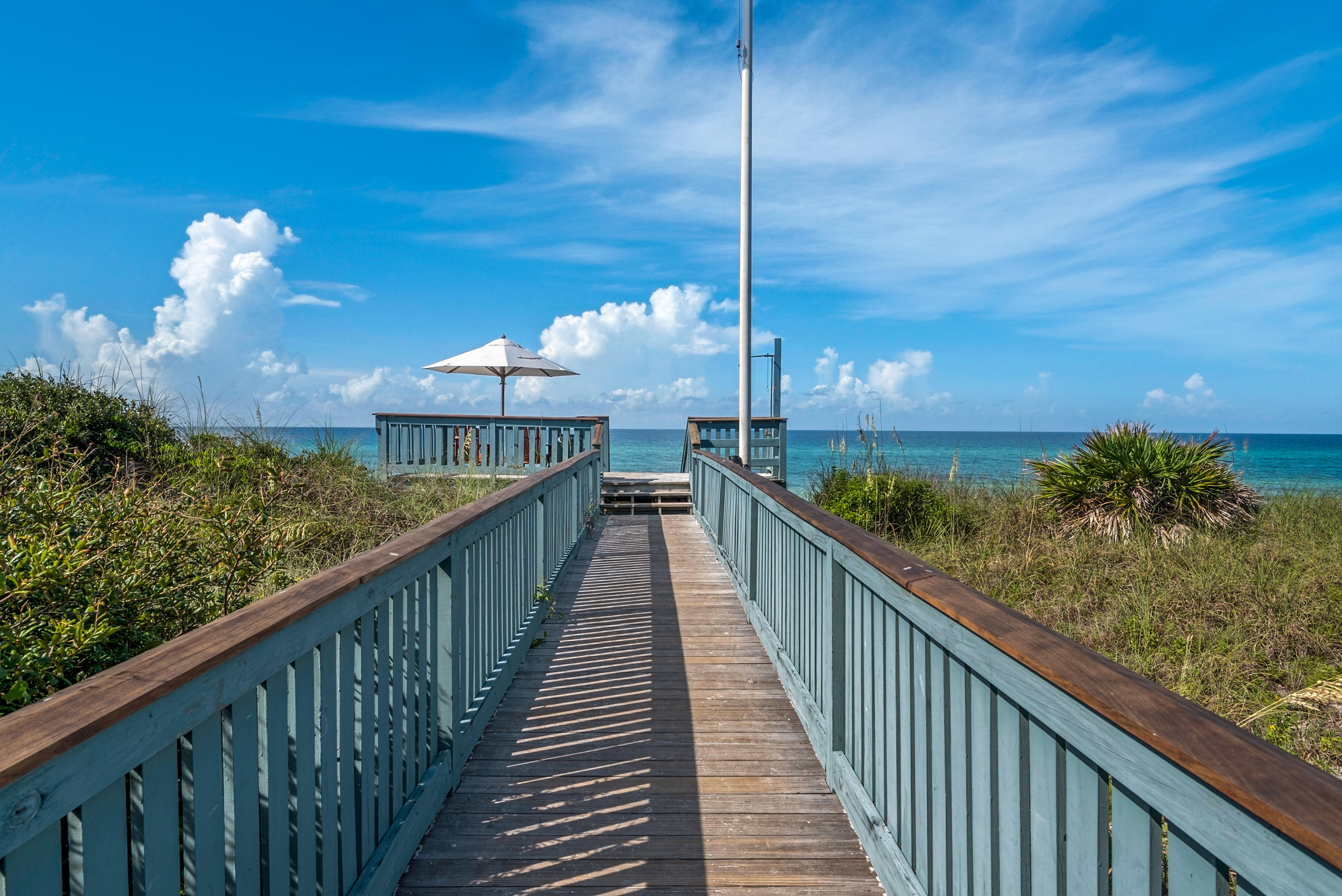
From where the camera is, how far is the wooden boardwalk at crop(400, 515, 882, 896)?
2307mm

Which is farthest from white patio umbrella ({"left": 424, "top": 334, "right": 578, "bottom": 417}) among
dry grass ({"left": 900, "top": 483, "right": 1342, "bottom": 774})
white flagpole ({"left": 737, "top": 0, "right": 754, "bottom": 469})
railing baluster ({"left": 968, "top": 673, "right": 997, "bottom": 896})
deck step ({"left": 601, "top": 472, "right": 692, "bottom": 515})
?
railing baluster ({"left": 968, "top": 673, "right": 997, "bottom": 896})

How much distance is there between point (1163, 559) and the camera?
6816 millimetres

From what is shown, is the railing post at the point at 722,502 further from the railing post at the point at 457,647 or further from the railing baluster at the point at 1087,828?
the railing baluster at the point at 1087,828

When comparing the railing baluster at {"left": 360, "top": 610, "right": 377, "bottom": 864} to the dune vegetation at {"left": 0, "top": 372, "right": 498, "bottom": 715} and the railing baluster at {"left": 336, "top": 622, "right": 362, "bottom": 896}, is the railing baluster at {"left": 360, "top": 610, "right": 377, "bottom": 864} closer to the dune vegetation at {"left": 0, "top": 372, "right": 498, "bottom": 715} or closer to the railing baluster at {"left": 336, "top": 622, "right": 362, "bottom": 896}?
the railing baluster at {"left": 336, "top": 622, "right": 362, "bottom": 896}

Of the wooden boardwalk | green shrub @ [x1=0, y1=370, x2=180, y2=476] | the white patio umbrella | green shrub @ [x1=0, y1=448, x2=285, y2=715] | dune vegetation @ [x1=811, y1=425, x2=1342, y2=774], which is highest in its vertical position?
the white patio umbrella

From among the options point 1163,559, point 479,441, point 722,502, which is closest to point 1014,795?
point 722,502

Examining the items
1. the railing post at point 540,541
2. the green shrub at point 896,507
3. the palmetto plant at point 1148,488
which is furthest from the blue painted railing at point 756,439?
the railing post at point 540,541

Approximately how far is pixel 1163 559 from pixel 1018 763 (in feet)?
22.6

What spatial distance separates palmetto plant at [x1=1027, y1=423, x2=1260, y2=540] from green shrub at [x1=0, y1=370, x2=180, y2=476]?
10636 millimetres

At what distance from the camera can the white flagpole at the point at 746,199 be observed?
29.3 ft

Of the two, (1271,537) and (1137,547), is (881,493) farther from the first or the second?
(1271,537)

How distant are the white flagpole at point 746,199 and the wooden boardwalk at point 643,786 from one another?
15.8 ft

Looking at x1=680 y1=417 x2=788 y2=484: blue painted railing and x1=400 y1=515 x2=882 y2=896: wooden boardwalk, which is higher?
x1=680 y1=417 x2=788 y2=484: blue painted railing

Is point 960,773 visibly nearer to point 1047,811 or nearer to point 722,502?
point 1047,811
